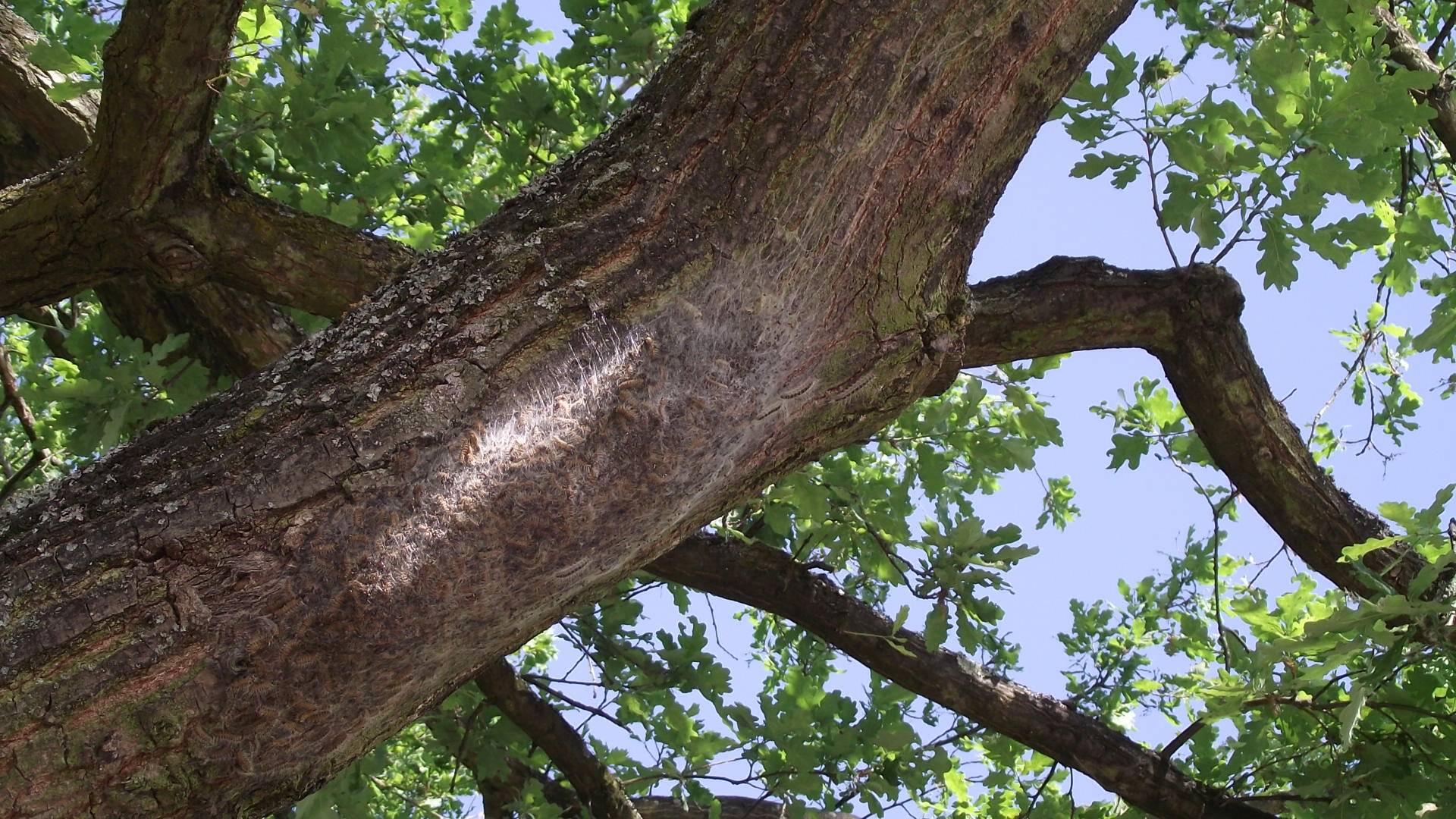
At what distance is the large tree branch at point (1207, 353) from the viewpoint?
119 inches

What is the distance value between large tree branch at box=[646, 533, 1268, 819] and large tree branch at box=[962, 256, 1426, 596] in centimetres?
86

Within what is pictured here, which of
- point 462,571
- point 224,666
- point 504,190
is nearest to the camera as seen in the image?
point 224,666

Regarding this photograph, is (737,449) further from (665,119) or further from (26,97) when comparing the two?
(26,97)

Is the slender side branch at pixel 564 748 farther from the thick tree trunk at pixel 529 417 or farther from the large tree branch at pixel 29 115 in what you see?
→ the thick tree trunk at pixel 529 417

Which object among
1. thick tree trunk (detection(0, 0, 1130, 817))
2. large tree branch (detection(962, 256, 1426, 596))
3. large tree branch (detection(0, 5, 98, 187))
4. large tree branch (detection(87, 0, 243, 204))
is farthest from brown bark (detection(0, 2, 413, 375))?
large tree branch (detection(962, 256, 1426, 596))

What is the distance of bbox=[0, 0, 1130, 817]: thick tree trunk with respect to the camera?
134 cm

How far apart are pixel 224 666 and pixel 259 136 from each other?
2.52 metres

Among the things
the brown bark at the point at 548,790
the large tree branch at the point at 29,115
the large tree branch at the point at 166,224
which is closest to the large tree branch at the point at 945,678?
the brown bark at the point at 548,790

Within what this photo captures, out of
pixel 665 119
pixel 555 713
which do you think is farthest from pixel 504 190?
pixel 665 119

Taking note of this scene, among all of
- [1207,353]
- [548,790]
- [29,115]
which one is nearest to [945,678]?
[1207,353]

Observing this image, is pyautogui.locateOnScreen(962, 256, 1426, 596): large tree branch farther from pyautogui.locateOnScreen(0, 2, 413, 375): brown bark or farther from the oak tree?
pyautogui.locateOnScreen(0, 2, 413, 375): brown bark

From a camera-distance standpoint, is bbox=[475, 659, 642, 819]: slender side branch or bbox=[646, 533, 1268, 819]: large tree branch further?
bbox=[475, 659, 642, 819]: slender side branch

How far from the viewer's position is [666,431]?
1.58 metres

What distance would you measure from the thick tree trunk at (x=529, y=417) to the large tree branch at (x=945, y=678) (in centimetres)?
189
